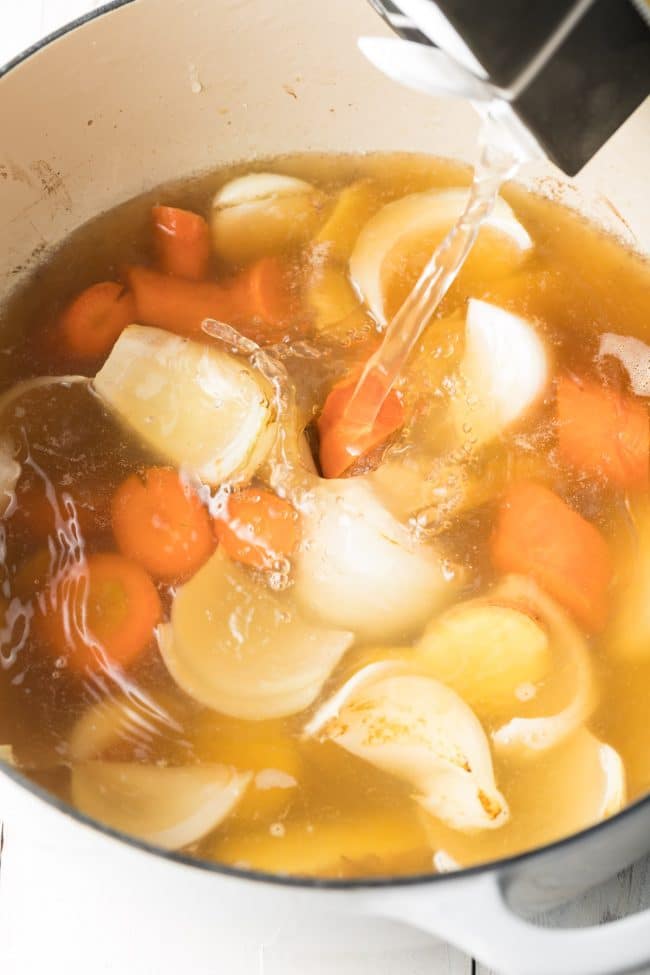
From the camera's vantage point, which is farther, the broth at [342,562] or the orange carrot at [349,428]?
the orange carrot at [349,428]

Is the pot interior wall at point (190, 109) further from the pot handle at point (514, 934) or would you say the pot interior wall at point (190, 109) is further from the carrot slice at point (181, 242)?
the pot handle at point (514, 934)

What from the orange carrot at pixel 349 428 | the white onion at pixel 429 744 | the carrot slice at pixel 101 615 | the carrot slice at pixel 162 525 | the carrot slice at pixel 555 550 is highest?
the carrot slice at pixel 555 550

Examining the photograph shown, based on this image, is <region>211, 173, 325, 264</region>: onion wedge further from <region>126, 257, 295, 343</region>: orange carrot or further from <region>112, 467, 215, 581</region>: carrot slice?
<region>112, 467, 215, 581</region>: carrot slice

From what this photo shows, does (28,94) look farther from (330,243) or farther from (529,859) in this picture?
(529,859)

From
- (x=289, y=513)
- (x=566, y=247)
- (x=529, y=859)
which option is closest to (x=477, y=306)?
(x=566, y=247)

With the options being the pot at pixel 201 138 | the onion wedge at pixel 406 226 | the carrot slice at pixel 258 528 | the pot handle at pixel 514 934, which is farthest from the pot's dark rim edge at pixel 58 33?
the pot handle at pixel 514 934

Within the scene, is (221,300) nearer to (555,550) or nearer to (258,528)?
(258,528)
